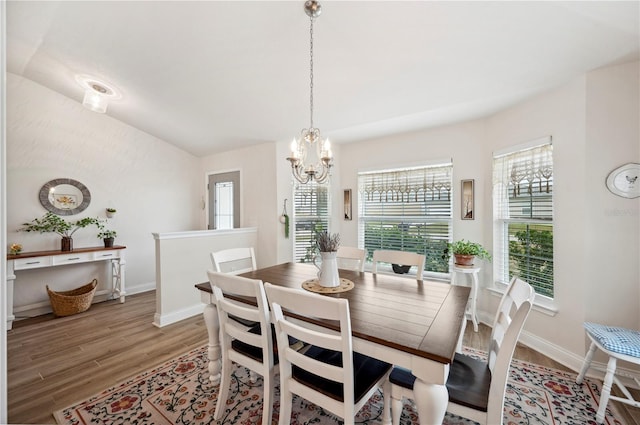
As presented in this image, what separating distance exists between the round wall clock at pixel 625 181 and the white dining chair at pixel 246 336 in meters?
2.80

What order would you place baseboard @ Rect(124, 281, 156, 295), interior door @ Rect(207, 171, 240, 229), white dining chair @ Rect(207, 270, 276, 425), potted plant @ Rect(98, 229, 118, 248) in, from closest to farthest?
1. white dining chair @ Rect(207, 270, 276, 425)
2. potted plant @ Rect(98, 229, 118, 248)
3. baseboard @ Rect(124, 281, 156, 295)
4. interior door @ Rect(207, 171, 240, 229)

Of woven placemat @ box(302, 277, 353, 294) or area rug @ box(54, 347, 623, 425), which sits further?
woven placemat @ box(302, 277, 353, 294)

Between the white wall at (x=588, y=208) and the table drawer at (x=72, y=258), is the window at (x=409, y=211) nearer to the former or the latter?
the white wall at (x=588, y=208)

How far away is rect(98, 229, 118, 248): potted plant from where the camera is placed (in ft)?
12.7

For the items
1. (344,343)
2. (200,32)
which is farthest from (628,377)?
(200,32)

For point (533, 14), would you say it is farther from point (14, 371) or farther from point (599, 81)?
point (14, 371)

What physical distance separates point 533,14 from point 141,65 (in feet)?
11.1

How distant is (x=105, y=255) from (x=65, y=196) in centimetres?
100

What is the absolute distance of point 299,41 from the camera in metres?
2.19

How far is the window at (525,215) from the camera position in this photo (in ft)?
8.41

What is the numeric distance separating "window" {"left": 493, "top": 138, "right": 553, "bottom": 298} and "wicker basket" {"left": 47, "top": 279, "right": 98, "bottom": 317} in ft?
17.2

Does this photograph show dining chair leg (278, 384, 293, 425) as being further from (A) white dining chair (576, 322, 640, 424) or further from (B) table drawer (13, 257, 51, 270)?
(B) table drawer (13, 257, 51, 270)

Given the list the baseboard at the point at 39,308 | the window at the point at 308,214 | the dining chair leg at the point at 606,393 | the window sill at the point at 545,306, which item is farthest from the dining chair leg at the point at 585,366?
the baseboard at the point at 39,308

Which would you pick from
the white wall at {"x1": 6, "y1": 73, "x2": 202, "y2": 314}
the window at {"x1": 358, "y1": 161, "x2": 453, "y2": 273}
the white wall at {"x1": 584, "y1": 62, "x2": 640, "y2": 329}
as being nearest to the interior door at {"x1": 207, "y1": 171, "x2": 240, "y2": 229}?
the white wall at {"x1": 6, "y1": 73, "x2": 202, "y2": 314}
